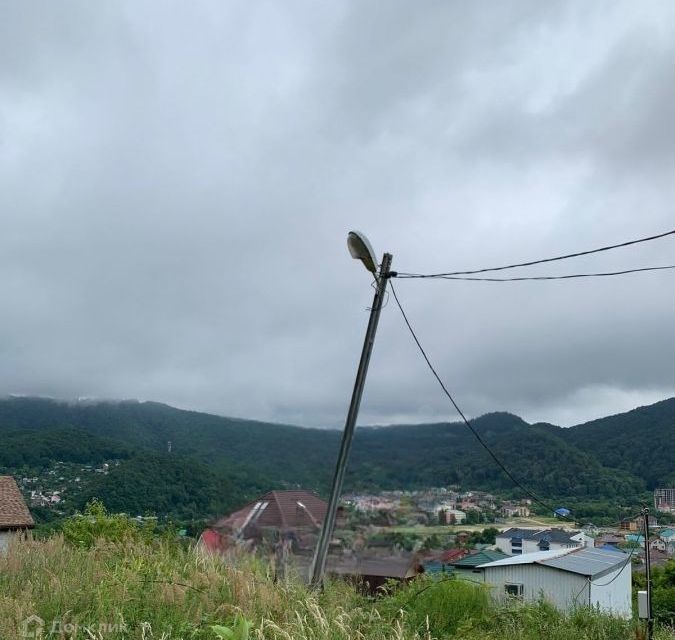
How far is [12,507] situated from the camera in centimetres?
2866

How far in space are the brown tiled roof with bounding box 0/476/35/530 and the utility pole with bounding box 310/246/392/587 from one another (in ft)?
73.7

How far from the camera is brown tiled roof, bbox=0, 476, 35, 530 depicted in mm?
27016

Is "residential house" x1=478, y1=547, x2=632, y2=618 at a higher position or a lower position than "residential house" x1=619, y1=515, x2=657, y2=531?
lower

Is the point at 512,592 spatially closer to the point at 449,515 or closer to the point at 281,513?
the point at 449,515

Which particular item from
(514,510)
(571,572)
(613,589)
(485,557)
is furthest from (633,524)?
(613,589)

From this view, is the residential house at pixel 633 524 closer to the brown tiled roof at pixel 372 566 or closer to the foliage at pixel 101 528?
the brown tiled roof at pixel 372 566

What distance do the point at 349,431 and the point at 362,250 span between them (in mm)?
1768

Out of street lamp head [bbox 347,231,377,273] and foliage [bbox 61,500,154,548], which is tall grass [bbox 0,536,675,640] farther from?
street lamp head [bbox 347,231,377,273]

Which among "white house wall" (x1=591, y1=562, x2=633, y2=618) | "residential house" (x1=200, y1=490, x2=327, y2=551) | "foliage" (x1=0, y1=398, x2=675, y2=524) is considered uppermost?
"foliage" (x1=0, y1=398, x2=675, y2=524)

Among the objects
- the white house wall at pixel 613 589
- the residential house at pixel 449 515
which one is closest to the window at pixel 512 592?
the residential house at pixel 449 515

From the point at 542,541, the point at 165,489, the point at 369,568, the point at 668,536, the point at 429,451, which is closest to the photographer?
the point at 369,568

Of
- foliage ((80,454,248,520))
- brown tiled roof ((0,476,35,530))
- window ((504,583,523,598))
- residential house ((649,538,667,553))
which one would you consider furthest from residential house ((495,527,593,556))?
brown tiled roof ((0,476,35,530))

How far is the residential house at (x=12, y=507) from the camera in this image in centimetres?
2690

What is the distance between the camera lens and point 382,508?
22.0 ft
